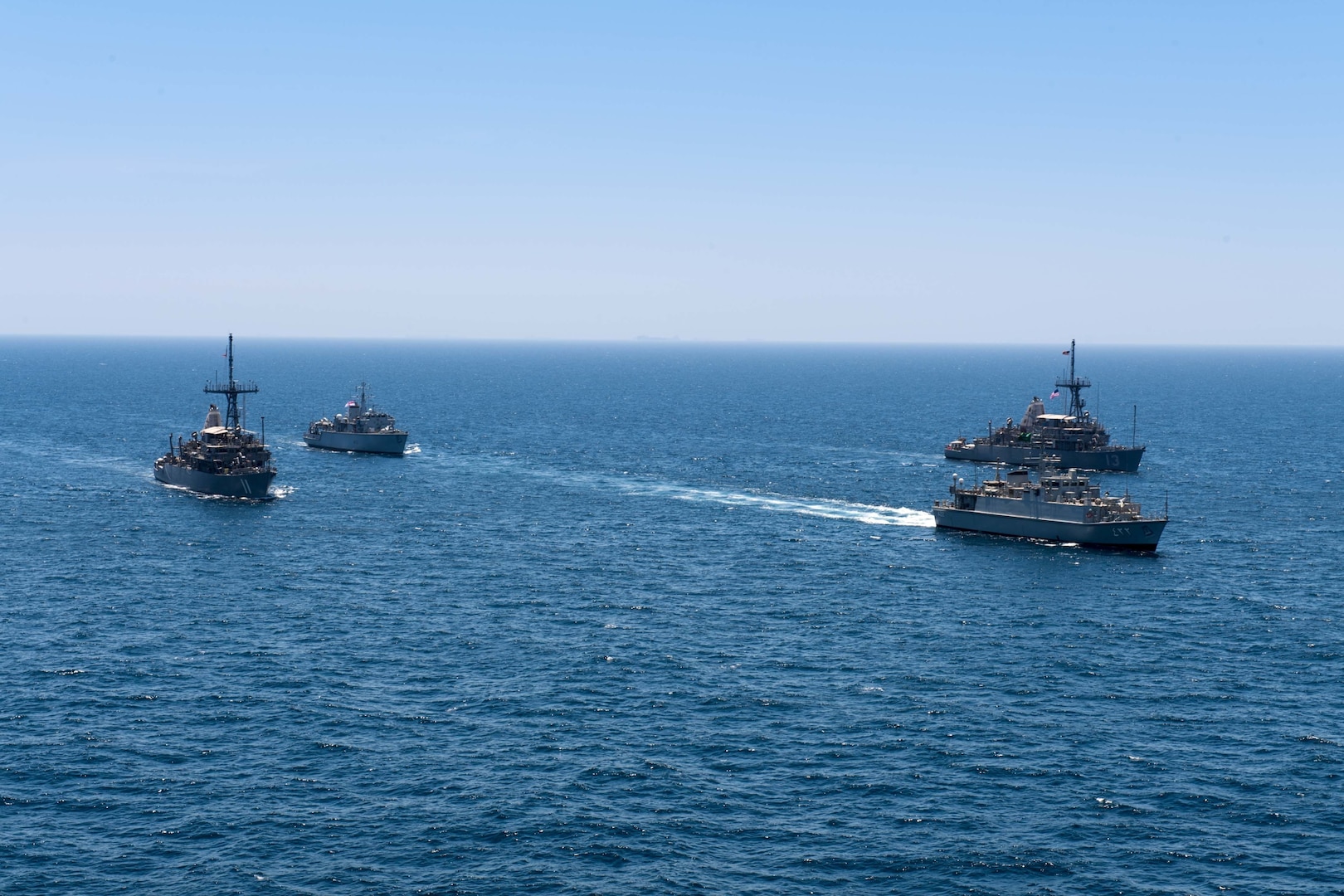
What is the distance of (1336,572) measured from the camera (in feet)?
389

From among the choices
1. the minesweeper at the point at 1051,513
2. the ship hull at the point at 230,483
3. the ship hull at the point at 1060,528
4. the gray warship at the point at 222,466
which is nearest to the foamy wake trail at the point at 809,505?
the ship hull at the point at 1060,528

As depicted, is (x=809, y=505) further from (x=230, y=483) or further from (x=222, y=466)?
(x=222, y=466)

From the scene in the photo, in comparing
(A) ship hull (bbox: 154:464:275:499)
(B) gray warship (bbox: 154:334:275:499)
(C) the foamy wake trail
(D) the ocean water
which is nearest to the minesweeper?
(D) the ocean water

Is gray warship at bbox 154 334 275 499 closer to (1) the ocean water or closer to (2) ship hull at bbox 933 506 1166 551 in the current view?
(1) the ocean water

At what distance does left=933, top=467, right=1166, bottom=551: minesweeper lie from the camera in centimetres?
13062

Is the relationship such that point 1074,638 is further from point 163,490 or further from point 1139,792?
→ point 163,490

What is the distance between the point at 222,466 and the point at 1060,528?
101930 mm

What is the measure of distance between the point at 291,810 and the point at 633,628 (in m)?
38.2

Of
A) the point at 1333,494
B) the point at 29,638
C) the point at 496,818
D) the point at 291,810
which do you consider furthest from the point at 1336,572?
the point at 29,638

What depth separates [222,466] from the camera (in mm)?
166625

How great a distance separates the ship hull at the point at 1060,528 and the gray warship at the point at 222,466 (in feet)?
267

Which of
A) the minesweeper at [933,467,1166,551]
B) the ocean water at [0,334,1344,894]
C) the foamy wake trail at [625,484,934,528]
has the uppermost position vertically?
the minesweeper at [933,467,1166,551]

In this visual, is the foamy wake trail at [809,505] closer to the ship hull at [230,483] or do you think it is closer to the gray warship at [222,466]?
the ship hull at [230,483]

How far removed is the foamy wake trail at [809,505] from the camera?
150 metres
